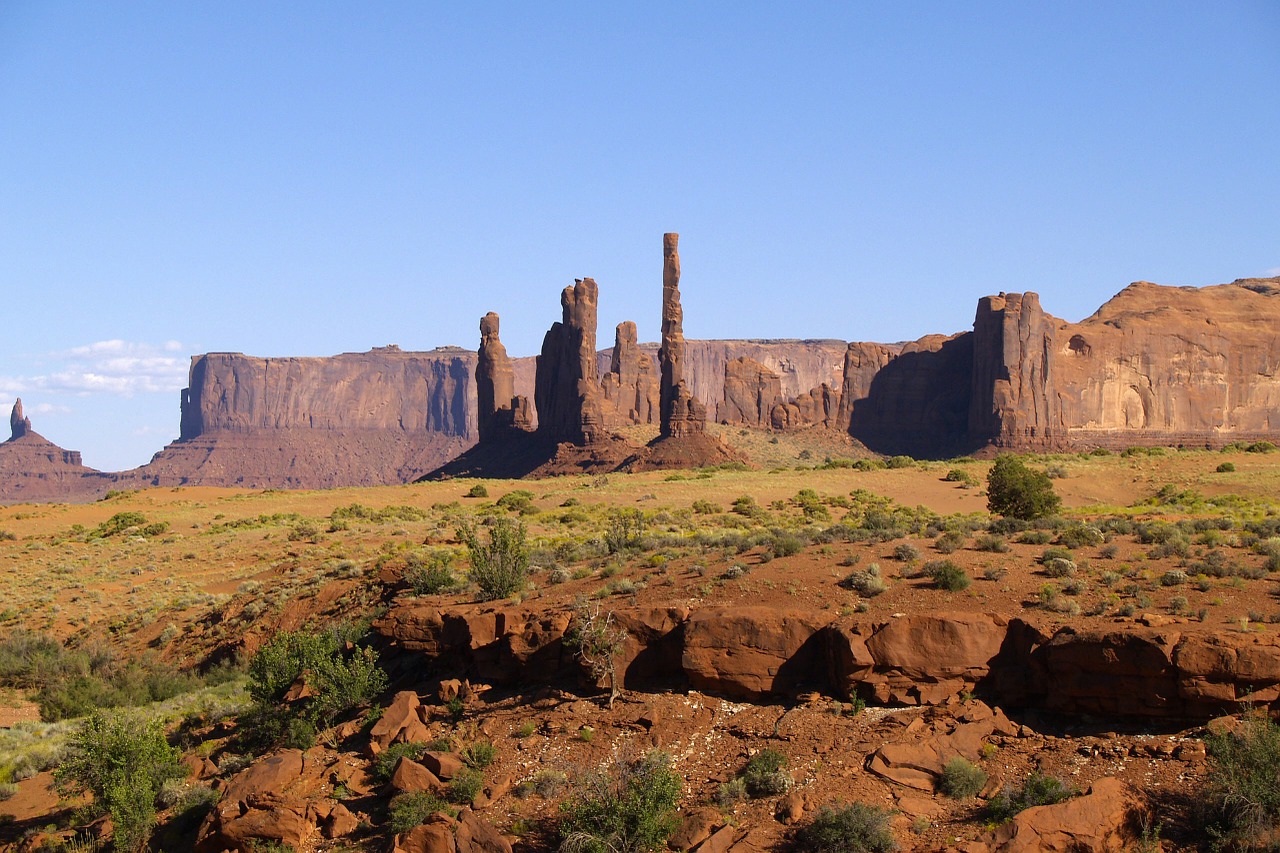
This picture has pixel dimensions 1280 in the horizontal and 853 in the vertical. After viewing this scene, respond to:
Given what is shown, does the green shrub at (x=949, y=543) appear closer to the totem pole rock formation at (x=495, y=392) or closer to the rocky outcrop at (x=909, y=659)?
the rocky outcrop at (x=909, y=659)

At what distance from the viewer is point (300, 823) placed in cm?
1438

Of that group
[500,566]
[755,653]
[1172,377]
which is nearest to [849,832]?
[755,653]

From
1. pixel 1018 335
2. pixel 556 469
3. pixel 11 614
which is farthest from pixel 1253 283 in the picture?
pixel 11 614

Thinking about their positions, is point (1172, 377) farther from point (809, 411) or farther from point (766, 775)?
point (766, 775)

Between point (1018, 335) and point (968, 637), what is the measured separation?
334 feet

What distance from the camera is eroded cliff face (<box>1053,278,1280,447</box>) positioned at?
116250 mm

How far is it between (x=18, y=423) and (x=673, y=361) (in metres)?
141

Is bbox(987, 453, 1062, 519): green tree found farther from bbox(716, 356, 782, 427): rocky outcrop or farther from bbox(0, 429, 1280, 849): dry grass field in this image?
bbox(716, 356, 782, 427): rocky outcrop

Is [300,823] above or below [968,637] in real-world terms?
below

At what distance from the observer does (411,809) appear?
1390 cm

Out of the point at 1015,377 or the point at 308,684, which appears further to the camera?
the point at 1015,377

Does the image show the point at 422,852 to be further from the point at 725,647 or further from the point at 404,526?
the point at 404,526

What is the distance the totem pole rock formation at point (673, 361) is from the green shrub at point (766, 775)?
79061 millimetres


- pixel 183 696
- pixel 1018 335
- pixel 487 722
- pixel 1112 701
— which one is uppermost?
pixel 1018 335
